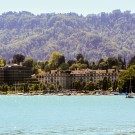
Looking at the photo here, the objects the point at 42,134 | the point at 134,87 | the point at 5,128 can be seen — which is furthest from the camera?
the point at 134,87

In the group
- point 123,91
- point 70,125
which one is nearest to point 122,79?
point 123,91

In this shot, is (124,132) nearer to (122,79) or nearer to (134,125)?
(134,125)

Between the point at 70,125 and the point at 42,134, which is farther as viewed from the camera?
the point at 70,125

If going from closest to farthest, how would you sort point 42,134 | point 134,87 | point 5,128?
point 42,134, point 5,128, point 134,87

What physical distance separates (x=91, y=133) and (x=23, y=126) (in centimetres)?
1049

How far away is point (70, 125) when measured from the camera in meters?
59.1

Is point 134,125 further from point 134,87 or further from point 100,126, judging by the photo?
point 134,87

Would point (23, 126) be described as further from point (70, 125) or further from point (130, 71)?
point (130, 71)

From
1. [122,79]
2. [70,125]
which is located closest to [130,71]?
[122,79]

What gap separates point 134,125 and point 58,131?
877 centimetres

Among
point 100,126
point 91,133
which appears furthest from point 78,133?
point 100,126

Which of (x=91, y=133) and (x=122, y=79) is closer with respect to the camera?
(x=91, y=133)

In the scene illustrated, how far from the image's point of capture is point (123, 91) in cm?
19262

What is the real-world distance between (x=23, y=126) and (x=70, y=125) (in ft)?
14.5
